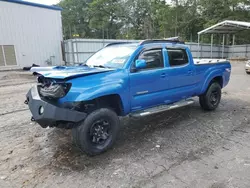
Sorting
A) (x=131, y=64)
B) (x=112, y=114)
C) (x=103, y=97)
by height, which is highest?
(x=131, y=64)

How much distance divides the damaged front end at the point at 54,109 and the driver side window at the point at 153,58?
1.66 m

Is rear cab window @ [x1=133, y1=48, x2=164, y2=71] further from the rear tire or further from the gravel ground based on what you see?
the rear tire

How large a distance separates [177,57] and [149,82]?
49.0 inches

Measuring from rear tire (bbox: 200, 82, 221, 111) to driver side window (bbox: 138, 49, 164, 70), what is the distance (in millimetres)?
1945

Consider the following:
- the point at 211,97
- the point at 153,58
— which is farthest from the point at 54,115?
the point at 211,97

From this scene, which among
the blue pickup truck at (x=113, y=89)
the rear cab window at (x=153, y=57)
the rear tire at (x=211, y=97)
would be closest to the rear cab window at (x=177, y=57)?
the blue pickup truck at (x=113, y=89)

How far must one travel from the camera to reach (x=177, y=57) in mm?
4820

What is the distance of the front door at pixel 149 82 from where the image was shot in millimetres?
3836

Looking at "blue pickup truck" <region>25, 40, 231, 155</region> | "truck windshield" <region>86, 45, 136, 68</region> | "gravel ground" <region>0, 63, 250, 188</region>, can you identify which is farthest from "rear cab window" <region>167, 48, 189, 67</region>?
"gravel ground" <region>0, 63, 250, 188</region>

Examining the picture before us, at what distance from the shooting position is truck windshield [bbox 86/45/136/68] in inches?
157

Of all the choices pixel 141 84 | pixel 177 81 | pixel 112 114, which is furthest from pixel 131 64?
pixel 177 81

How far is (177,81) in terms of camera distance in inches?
183

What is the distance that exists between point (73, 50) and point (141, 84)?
14.7 metres

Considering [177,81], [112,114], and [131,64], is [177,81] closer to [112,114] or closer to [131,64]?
[131,64]
